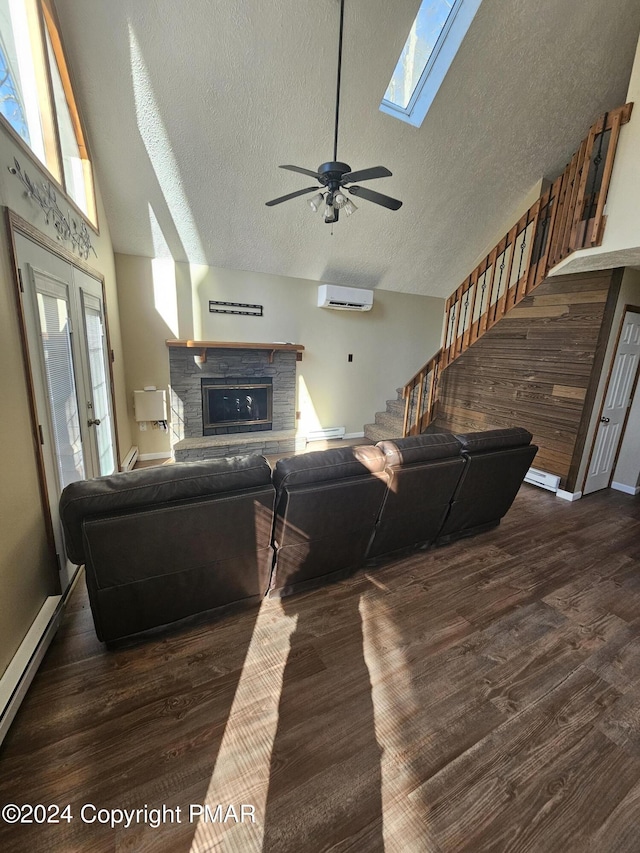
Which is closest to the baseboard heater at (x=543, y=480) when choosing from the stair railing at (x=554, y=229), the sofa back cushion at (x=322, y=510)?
the stair railing at (x=554, y=229)

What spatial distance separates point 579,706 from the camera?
5.32 ft

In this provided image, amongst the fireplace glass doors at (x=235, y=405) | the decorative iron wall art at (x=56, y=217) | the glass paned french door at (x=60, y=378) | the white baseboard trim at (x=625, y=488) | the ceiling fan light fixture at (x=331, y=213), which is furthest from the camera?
the fireplace glass doors at (x=235, y=405)

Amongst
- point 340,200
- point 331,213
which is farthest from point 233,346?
point 340,200

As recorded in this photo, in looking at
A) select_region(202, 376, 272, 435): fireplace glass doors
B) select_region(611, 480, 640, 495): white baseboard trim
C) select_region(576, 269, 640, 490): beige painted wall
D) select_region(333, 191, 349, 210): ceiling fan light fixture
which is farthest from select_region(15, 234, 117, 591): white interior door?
select_region(611, 480, 640, 495): white baseboard trim

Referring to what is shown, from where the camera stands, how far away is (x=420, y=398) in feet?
17.4

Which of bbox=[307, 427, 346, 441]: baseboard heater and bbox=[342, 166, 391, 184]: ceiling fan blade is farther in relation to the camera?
bbox=[307, 427, 346, 441]: baseboard heater

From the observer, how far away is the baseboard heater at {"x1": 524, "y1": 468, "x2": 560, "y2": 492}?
154 inches

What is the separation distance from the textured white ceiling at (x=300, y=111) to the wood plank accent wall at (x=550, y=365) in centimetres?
161

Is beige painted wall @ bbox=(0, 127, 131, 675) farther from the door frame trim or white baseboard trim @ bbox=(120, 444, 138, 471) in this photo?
white baseboard trim @ bbox=(120, 444, 138, 471)

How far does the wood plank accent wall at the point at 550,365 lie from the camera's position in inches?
138

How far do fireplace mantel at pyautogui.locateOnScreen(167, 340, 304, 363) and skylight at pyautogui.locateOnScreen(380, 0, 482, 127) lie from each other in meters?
2.70

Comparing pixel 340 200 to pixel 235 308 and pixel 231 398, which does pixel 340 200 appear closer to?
pixel 235 308

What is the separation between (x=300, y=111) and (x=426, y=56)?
1.29 meters

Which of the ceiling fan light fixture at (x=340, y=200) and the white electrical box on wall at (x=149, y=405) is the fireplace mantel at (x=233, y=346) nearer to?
the white electrical box on wall at (x=149, y=405)
